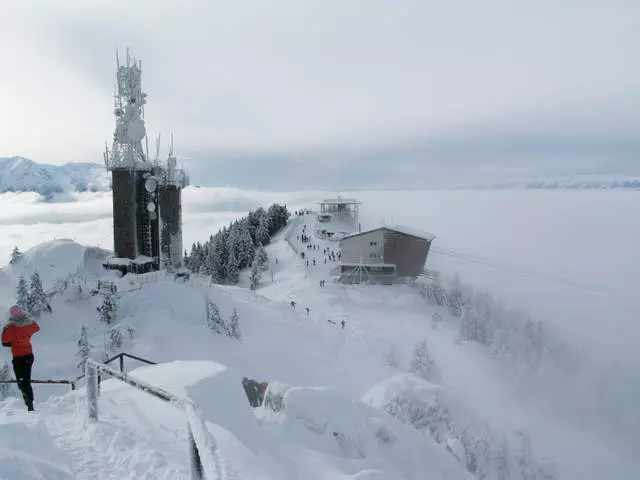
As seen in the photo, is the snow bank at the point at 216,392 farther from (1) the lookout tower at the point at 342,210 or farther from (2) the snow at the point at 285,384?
(1) the lookout tower at the point at 342,210

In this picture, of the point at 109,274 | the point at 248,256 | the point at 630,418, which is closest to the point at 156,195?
the point at 109,274

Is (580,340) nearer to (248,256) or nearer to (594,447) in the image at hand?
(594,447)

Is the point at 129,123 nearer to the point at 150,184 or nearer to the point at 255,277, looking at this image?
the point at 150,184

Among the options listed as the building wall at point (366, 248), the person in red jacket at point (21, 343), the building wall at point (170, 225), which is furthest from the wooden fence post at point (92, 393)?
the building wall at point (366, 248)

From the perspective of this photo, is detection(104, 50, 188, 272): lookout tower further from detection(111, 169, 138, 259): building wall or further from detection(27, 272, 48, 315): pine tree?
detection(27, 272, 48, 315): pine tree

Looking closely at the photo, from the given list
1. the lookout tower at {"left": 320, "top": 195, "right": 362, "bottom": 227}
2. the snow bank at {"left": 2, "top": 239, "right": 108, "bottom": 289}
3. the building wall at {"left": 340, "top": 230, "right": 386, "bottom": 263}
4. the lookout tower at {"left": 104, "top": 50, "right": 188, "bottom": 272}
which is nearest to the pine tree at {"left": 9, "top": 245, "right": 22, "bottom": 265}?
the snow bank at {"left": 2, "top": 239, "right": 108, "bottom": 289}

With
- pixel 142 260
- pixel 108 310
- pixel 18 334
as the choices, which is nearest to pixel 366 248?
pixel 142 260
